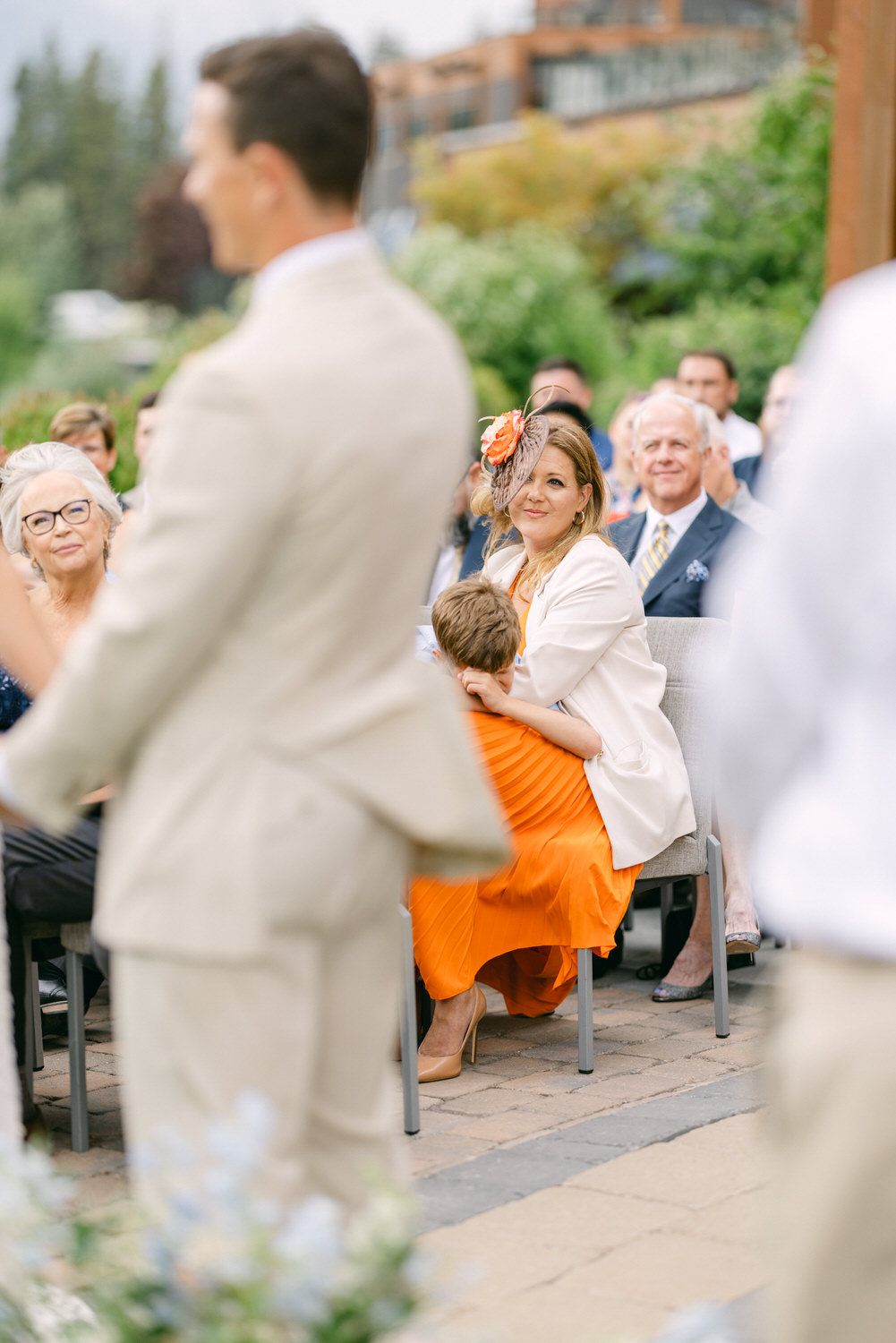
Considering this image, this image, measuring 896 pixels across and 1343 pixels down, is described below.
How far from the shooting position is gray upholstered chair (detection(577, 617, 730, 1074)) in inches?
199

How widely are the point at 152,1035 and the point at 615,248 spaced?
4707 centimetres

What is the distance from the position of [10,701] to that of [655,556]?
110 inches

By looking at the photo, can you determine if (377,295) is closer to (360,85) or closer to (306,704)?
(360,85)

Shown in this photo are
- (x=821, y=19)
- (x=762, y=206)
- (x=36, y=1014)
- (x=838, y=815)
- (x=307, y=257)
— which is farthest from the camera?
(x=762, y=206)

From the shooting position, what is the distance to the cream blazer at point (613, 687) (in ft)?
16.1

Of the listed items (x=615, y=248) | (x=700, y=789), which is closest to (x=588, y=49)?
(x=615, y=248)

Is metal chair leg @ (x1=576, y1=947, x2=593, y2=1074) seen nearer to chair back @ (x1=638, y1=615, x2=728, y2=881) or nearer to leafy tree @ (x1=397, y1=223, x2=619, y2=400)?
chair back @ (x1=638, y1=615, x2=728, y2=881)

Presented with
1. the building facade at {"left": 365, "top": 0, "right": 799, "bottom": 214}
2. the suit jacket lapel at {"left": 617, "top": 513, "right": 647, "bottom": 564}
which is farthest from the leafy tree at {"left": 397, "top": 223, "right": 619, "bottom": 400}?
the suit jacket lapel at {"left": 617, "top": 513, "right": 647, "bottom": 564}

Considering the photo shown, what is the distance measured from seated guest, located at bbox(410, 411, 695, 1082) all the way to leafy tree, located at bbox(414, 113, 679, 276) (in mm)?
42266

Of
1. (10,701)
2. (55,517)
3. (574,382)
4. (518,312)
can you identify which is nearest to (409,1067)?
(10,701)

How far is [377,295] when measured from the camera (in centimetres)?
204

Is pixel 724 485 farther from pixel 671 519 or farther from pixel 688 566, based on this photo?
pixel 688 566

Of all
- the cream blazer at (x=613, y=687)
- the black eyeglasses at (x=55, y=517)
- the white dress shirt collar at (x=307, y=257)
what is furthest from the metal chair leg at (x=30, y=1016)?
the white dress shirt collar at (x=307, y=257)

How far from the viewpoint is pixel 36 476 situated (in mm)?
4855
